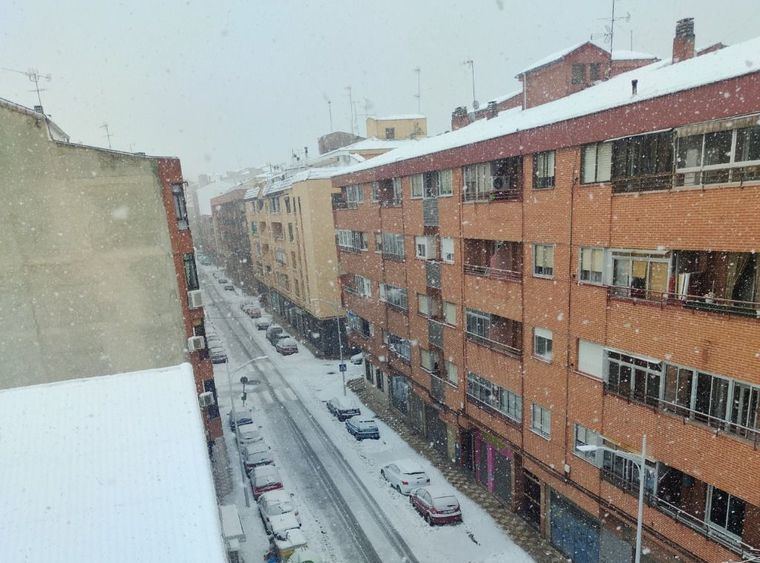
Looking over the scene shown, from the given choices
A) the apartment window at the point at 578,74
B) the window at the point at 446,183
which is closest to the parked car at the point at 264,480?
the window at the point at 446,183

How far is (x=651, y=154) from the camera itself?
13.4 m

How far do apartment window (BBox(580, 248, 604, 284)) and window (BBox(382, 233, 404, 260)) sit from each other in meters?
13.5

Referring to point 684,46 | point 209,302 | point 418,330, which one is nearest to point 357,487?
point 418,330

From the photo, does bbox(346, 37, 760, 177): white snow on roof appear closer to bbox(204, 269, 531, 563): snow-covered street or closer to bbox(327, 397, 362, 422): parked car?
bbox(204, 269, 531, 563): snow-covered street

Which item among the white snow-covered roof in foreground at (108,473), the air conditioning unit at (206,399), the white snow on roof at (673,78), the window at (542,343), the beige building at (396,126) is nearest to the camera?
the white snow-covered roof in foreground at (108,473)

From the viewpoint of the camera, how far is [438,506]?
68.2ft

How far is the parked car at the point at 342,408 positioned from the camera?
3175cm

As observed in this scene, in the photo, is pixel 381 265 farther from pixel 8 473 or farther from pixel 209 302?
pixel 209 302

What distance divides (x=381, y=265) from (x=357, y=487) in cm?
1330

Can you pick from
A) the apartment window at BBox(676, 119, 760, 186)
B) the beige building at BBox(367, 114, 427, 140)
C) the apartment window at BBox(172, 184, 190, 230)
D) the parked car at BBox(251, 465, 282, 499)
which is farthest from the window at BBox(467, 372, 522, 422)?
the beige building at BBox(367, 114, 427, 140)

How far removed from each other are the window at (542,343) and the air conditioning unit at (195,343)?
14697mm

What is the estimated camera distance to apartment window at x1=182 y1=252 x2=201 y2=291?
859 inches

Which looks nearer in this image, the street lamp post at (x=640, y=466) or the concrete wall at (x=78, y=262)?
the street lamp post at (x=640, y=466)

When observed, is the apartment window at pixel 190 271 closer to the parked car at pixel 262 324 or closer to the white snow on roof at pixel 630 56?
the white snow on roof at pixel 630 56
